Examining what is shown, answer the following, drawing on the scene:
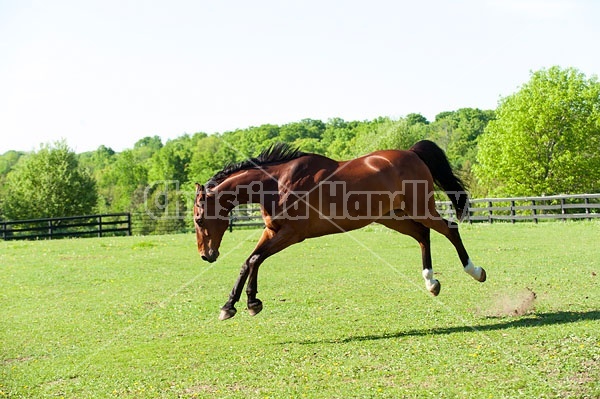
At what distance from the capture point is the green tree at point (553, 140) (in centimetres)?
4784

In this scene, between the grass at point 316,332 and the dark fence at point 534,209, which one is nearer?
the grass at point 316,332

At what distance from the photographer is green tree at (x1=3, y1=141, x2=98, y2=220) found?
191ft

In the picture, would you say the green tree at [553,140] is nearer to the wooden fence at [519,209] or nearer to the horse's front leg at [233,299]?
the wooden fence at [519,209]

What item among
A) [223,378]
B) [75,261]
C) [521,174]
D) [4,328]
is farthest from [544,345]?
[521,174]

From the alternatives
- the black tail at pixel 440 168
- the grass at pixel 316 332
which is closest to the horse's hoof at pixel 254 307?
the grass at pixel 316 332

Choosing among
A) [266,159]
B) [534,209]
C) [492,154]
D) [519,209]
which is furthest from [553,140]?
[266,159]

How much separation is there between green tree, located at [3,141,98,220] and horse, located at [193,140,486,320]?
54203mm

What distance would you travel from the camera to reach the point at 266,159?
8.68 m

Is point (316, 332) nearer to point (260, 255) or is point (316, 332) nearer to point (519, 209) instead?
point (260, 255)

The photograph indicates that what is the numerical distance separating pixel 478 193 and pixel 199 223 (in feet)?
172

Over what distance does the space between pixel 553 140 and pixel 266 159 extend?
148 ft

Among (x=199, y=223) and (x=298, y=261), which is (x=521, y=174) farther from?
(x=199, y=223)

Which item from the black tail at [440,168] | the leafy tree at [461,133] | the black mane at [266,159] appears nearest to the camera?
the black mane at [266,159]

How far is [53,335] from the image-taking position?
876 centimetres
